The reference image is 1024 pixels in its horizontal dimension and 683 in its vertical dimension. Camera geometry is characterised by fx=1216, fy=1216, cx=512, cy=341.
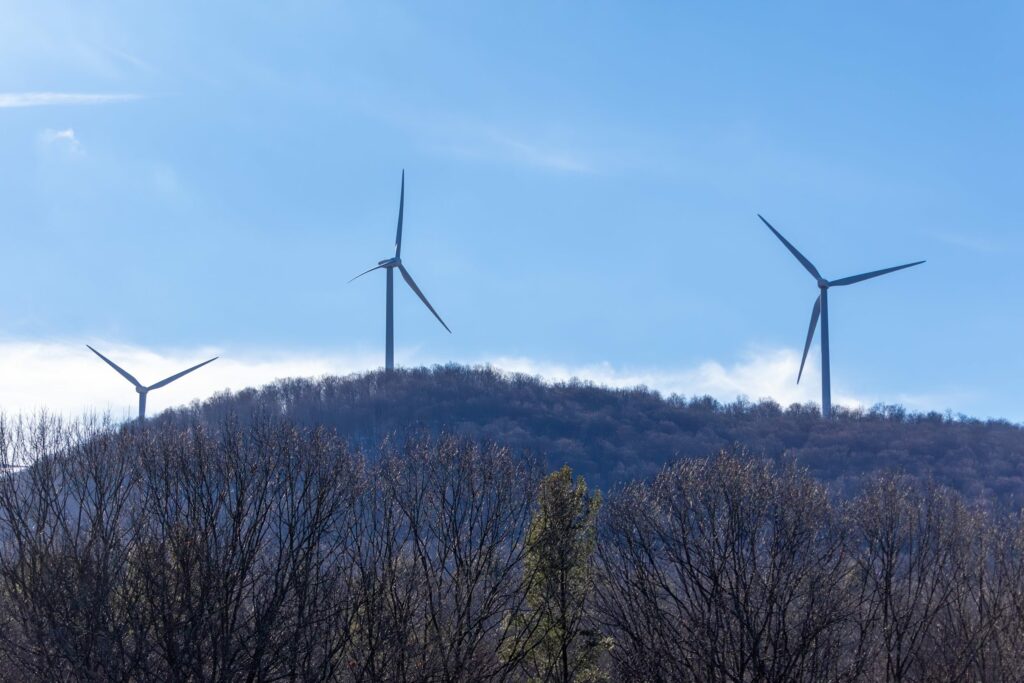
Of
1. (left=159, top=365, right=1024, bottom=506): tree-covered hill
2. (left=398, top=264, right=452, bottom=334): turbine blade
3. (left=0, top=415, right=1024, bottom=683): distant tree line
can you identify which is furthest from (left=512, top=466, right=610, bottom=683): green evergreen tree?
(left=159, top=365, right=1024, bottom=506): tree-covered hill

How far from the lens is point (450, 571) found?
47.5m

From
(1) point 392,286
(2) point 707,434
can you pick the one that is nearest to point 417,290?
(1) point 392,286

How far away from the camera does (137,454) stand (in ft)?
137

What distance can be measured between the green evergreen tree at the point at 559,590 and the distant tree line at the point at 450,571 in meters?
0.10

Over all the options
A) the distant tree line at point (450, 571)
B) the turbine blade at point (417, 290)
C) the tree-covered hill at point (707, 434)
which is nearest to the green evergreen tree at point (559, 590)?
the distant tree line at point (450, 571)

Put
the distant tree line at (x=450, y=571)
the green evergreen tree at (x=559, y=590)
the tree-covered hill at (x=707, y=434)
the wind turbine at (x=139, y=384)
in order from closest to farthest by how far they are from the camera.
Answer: the distant tree line at (x=450, y=571) < the green evergreen tree at (x=559, y=590) < the wind turbine at (x=139, y=384) < the tree-covered hill at (x=707, y=434)

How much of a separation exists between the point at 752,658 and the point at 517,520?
10.7 metres

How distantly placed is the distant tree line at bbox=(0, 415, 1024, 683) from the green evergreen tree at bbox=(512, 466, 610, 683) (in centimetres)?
10

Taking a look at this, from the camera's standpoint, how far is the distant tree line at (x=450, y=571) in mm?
37281

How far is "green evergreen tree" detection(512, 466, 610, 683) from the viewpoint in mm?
44812

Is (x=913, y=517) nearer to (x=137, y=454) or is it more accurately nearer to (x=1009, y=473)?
(x=137, y=454)

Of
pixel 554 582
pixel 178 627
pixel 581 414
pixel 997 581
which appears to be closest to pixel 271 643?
pixel 178 627

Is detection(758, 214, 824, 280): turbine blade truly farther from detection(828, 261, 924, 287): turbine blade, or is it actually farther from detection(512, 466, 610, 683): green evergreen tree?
detection(512, 466, 610, 683): green evergreen tree

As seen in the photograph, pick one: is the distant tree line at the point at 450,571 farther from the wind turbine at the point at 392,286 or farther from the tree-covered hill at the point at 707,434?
the tree-covered hill at the point at 707,434
